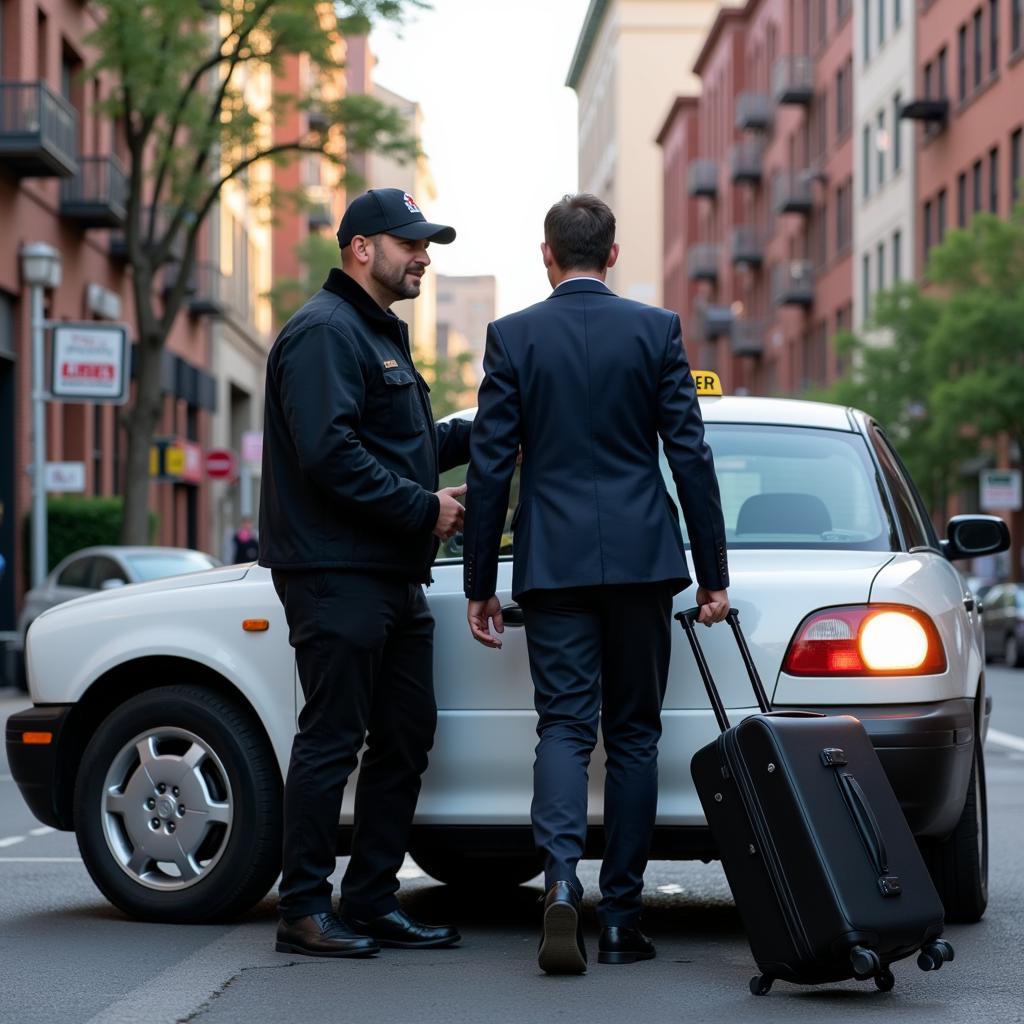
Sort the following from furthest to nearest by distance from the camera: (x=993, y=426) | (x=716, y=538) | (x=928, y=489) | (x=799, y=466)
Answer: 1. (x=928, y=489)
2. (x=993, y=426)
3. (x=799, y=466)
4. (x=716, y=538)

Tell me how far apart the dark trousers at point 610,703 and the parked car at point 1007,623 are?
26385 millimetres

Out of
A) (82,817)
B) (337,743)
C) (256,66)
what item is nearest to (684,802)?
(337,743)

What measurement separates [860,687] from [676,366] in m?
1.00

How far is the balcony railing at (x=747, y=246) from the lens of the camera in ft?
256

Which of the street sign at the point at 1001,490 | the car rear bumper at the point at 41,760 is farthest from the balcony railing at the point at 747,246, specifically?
the car rear bumper at the point at 41,760

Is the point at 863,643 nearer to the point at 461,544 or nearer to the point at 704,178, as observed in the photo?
the point at 461,544

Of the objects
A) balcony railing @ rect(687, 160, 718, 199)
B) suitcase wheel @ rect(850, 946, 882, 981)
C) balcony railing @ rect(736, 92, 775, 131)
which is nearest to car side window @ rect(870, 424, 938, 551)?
suitcase wheel @ rect(850, 946, 882, 981)

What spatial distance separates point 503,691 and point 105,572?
1698cm

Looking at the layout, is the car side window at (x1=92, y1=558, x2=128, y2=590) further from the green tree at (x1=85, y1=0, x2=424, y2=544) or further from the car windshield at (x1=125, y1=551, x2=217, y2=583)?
the green tree at (x1=85, y1=0, x2=424, y2=544)

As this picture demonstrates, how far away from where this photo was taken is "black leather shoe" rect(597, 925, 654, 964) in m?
5.92

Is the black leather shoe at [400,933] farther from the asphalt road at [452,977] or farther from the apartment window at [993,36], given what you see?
the apartment window at [993,36]

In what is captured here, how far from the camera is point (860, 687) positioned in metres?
6.01

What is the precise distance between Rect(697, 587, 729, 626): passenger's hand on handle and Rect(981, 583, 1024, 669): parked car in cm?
2641

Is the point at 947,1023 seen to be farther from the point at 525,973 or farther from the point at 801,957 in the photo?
the point at 525,973
